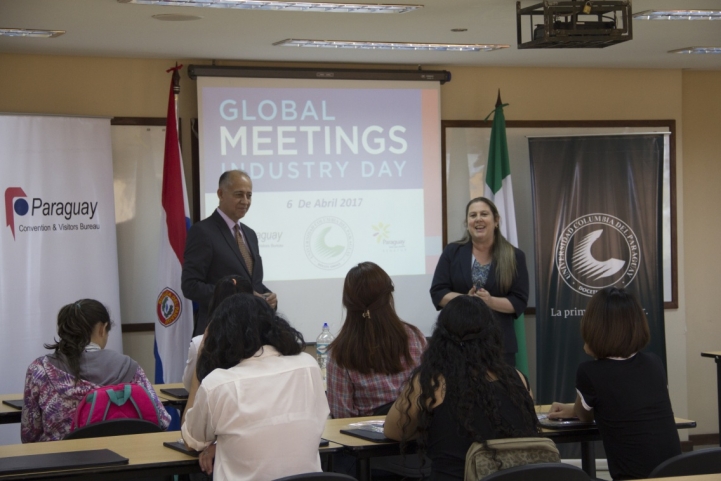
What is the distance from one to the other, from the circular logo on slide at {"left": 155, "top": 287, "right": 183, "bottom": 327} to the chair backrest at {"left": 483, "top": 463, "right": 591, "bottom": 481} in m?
3.97

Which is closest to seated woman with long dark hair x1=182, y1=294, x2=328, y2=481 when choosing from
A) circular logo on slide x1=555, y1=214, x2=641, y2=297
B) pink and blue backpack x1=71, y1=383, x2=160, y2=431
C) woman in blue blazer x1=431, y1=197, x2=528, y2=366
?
pink and blue backpack x1=71, y1=383, x2=160, y2=431

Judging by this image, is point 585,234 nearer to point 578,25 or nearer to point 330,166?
point 330,166

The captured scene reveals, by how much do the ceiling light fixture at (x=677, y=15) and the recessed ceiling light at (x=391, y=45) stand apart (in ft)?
3.86

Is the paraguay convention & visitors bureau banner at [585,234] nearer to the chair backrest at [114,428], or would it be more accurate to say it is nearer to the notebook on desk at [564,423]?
the notebook on desk at [564,423]

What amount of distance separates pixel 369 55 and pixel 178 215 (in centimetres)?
174

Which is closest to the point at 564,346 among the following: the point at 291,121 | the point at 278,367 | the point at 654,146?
the point at 654,146

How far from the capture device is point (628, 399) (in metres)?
3.34

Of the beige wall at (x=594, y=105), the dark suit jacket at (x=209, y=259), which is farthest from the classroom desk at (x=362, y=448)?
the beige wall at (x=594, y=105)

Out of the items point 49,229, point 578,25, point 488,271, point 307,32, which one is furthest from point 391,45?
point 49,229

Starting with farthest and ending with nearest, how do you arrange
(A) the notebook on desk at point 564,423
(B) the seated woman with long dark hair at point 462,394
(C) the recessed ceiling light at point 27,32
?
1. (C) the recessed ceiling light at point 27,32
2. (A) the notebook on desk at point 564,423
3. (B) the seated woman with long dark hair at point 462,394

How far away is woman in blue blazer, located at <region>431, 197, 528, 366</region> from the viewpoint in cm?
546

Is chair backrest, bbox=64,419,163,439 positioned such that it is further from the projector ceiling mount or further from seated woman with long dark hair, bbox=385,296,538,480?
the projector ceiling mount

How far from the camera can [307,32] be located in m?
5.67

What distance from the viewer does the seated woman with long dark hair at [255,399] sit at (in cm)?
277
